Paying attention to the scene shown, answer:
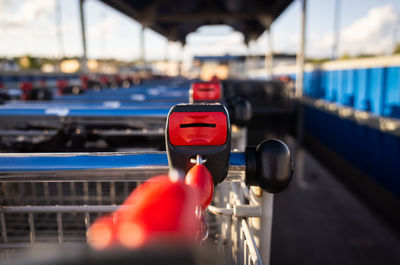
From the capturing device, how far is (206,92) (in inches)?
71.9

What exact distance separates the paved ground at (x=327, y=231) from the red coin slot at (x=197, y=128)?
7.62 feet

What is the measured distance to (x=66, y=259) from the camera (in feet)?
0.95

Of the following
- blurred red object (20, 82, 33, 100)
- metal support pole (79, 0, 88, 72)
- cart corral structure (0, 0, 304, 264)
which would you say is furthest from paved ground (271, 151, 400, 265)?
metal support pole (79, 0, 88, 72)

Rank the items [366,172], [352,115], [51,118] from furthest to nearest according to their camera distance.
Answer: [352,115] < [366,172] < [51,118]

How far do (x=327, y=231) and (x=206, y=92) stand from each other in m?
2.28

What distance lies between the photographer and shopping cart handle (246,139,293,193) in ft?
2.47

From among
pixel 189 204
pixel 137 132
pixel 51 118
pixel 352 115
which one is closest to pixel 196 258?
pixel 189 204

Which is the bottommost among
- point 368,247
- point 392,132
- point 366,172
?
point 368,247

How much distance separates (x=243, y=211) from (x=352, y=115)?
416 cm

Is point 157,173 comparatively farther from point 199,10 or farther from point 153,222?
point 199,10

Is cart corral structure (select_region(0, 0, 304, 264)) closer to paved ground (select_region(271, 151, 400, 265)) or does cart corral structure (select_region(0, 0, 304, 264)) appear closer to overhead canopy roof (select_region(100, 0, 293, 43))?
paved ground (select_region(271, 151, 400, 265))

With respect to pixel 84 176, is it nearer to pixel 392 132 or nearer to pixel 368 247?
pixel 368 247

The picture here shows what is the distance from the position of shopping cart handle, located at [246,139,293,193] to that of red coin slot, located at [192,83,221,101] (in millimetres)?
1048

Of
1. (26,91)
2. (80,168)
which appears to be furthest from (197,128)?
(26,91)
